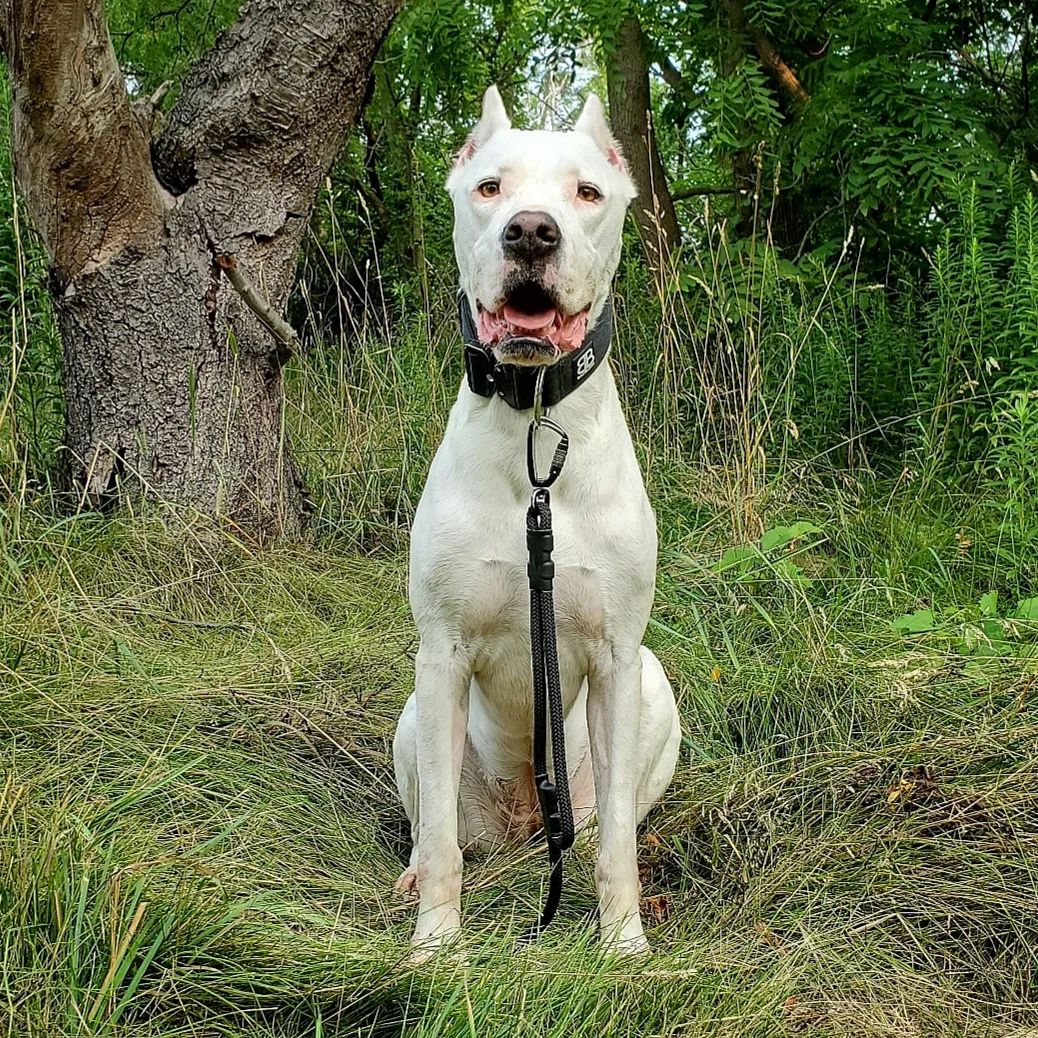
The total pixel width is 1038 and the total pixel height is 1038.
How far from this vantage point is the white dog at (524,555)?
2471 millimetres

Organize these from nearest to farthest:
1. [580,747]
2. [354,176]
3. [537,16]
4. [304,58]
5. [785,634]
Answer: [580,747] < [785,634] < [304,58] < [537,16] < [354,176]

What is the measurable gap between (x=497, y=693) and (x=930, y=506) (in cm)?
256

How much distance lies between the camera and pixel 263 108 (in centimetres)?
458

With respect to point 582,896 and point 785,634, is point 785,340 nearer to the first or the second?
point 785,634

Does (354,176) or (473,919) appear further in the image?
(354,176)

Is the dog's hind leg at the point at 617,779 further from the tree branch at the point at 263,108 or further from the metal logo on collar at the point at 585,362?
the tree branch at the point at 263,108

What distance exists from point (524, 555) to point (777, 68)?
4122 millimetres

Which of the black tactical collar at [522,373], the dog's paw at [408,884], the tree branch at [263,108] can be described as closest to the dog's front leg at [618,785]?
the dog's paw at [408,884]

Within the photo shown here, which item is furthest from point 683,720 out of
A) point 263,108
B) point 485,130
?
point 263,108

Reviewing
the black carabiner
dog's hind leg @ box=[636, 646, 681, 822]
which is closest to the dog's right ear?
the black carabiner

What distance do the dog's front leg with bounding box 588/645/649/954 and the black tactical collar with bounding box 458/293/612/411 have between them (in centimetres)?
53

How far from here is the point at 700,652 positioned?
386 cm

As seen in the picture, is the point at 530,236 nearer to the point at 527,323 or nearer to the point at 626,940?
the point at 527,323

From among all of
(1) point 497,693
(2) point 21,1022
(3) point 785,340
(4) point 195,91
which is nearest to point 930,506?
(3) point 785,340
